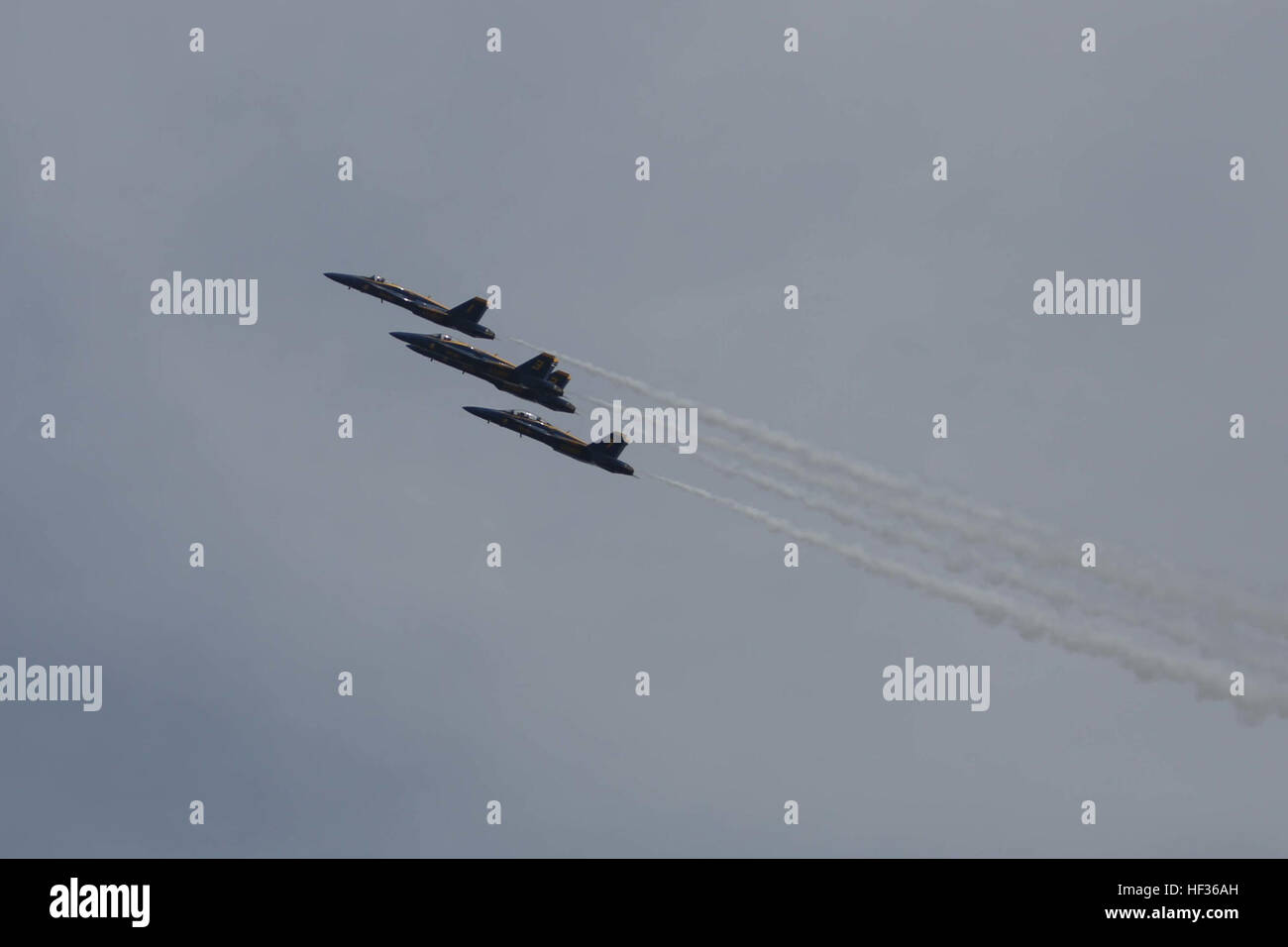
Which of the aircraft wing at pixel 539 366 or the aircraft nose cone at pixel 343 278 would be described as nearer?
the aircraft wing at pixel 539 366

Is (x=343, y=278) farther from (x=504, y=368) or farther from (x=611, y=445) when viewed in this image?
(x=611, y=445)

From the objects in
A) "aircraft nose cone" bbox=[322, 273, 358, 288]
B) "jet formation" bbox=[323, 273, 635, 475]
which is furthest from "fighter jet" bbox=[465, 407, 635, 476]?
"aircraft nose cone" bbox=[322, 273, 358, 288]

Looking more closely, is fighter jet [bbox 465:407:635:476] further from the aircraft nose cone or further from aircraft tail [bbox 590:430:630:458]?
the aircraft nose cone

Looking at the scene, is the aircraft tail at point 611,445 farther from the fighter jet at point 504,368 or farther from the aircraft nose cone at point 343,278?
the aircraft nose cone at point 343,278

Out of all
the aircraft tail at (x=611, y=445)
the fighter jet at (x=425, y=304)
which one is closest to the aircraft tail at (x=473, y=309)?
the fighter jet at (x=425, y=304)
